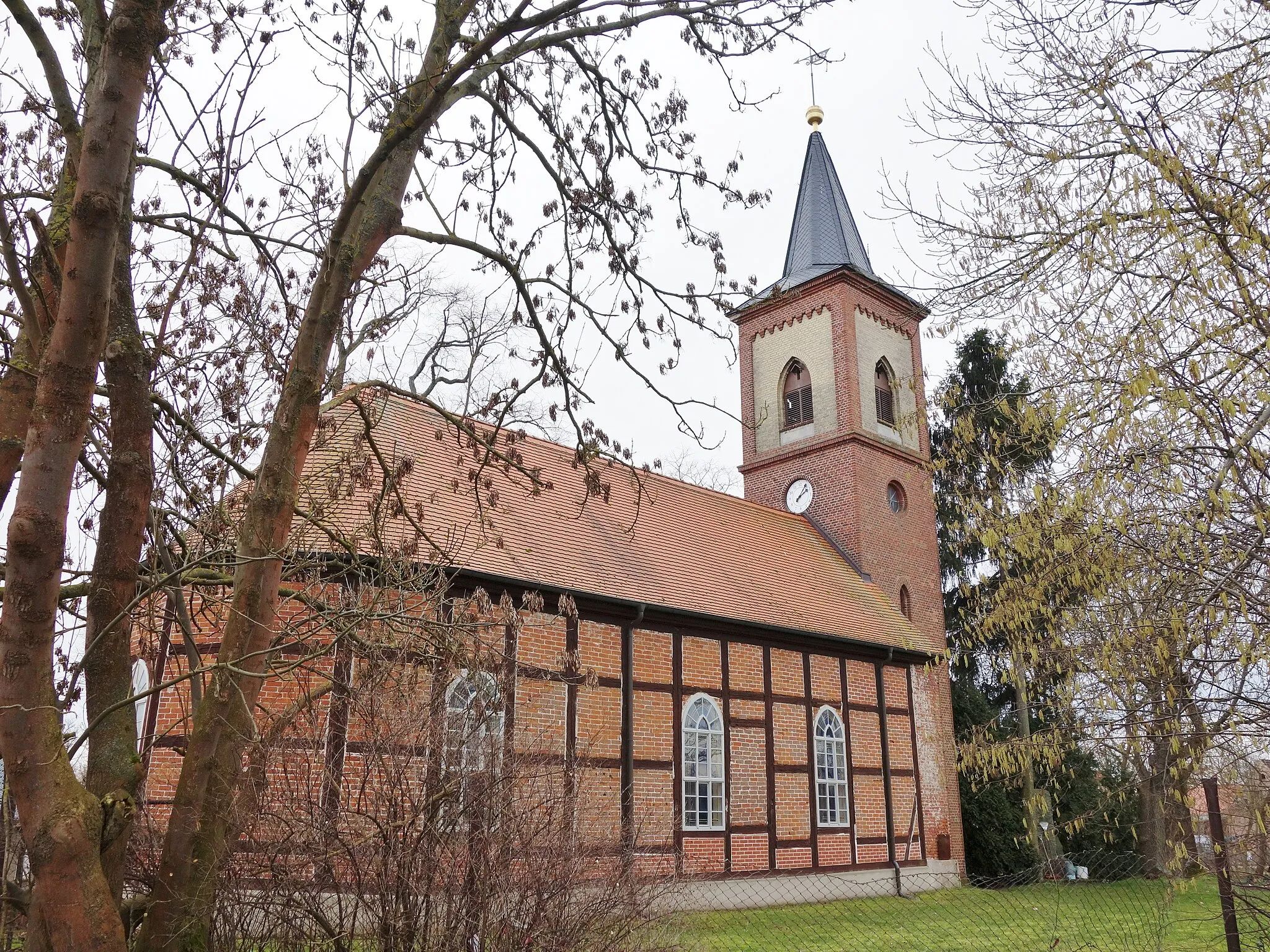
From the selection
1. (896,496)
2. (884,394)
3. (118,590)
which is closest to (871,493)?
(896,496)

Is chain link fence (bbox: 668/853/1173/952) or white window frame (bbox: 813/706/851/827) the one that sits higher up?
white window frame (bbox: 813/706/851/827)

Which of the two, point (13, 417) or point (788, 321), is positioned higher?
point (788, 321)

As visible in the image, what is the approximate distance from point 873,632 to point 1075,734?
37.6 ft

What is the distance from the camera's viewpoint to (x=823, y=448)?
20172 mm

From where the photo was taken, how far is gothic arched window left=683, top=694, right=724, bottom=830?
43.6ft

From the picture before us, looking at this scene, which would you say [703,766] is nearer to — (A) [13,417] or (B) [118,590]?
(B) [118,590]

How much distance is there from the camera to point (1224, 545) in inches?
191

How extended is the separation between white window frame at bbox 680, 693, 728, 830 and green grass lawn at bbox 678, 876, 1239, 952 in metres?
1.23

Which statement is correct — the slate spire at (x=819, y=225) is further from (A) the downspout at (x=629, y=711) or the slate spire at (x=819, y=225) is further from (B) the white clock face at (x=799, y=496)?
(A) the downspout at (x=629, y=711)

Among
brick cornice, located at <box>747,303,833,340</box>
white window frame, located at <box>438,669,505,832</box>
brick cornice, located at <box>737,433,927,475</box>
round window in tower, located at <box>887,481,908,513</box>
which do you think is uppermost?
brick cornice, located at <box>747,303,833,340</box>

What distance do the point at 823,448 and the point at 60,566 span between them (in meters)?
17.6

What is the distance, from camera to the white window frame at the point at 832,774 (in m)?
15.2

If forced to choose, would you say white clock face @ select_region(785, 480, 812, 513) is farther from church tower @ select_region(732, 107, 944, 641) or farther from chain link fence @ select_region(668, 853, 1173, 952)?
chain link fence @ select_region(668, 853, 1173, 952)

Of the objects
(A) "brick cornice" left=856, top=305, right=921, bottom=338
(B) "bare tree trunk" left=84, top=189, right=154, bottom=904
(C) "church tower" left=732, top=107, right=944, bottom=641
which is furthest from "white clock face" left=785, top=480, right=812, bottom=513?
(B) "bare tree trunk" left=84, top=189, right=154, bottom=904
